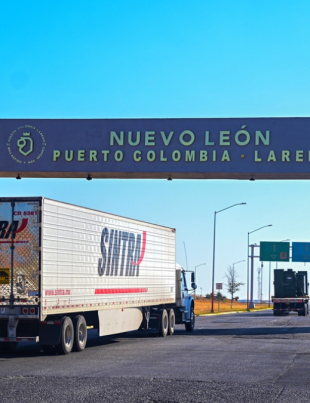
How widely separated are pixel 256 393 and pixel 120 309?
1273 cm

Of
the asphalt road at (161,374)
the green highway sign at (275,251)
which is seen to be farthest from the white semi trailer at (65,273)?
the green highway sign at (275,251)

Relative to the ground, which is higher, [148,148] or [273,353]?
[148,148]

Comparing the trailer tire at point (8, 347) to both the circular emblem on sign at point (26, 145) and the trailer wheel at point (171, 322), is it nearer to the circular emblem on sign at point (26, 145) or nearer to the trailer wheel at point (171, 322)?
the circular emblem on sign at point (26, 145)

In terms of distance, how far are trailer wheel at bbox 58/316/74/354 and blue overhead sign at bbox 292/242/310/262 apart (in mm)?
57503

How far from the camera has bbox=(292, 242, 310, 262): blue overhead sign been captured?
2958 inches

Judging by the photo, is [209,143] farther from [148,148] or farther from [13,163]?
[13,163]

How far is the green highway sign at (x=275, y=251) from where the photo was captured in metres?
76.2

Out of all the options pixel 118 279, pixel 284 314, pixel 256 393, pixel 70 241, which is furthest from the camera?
pixel 284 314

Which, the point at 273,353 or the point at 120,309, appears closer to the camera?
the point at 273,353

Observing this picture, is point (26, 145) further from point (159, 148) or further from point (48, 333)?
point (48, 333)

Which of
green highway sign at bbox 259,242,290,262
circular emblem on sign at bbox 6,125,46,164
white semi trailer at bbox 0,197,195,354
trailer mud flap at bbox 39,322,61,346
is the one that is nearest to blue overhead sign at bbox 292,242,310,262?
green highway sign at bbox 259,242,290,262

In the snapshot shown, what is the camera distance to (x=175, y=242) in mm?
31250

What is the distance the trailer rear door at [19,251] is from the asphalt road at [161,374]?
161cm

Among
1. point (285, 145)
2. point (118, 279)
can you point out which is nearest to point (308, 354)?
point (118, 279)
